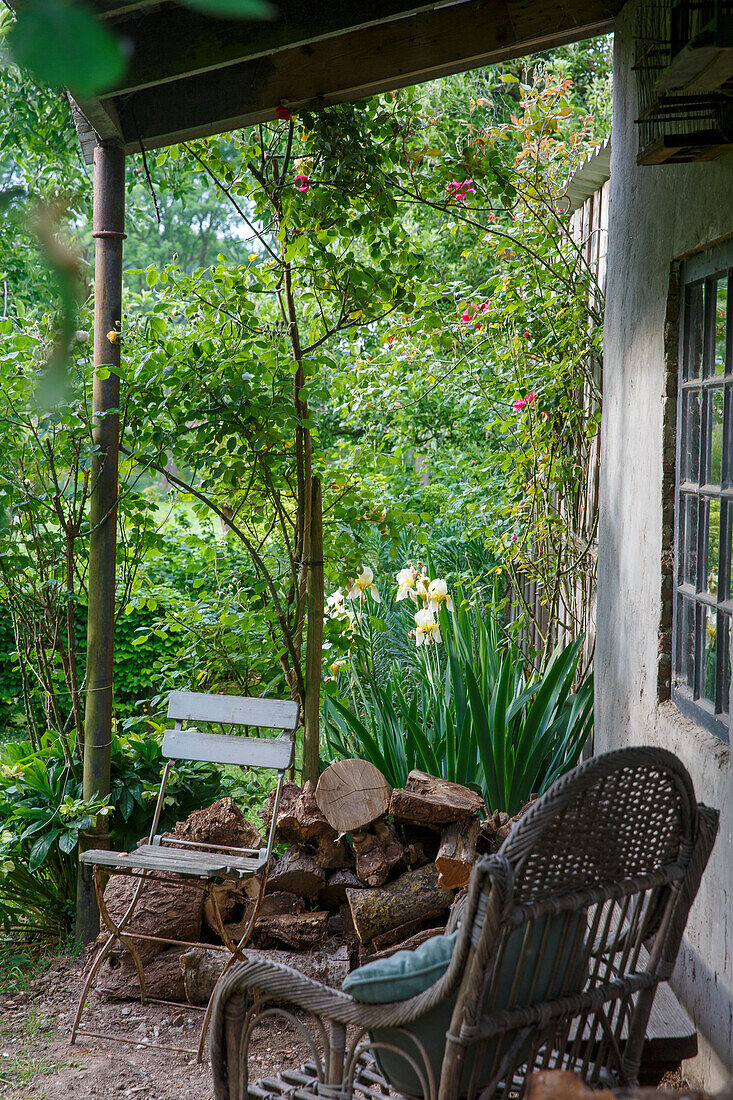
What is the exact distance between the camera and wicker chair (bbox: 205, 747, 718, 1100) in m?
1.49

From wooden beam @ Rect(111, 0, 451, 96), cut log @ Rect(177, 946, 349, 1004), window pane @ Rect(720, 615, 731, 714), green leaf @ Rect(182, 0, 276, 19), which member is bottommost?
cut log @ Rect(177, 946, 349, 1004)

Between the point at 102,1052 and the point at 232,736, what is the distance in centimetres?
110

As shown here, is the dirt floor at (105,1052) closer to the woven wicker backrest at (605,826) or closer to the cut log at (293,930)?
the cut log at (293,930)

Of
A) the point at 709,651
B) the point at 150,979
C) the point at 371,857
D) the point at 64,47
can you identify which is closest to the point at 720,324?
the point at 709,651

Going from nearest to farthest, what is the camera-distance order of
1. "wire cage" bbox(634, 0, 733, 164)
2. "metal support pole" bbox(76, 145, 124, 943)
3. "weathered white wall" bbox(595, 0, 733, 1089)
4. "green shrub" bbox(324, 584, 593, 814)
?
"wire cage" bbox(634, 0, 733, 164)
"weathered white wall" bbox(595, 0, 733, 1089)
"metal support pole" bbox(76, 145, 124, 943)
"green shrub" bbox(324, 584, 593, 814)

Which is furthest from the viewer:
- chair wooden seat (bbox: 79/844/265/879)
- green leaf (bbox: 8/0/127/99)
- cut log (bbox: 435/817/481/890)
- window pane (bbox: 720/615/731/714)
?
cut log (bbox: 435/817/481/890)

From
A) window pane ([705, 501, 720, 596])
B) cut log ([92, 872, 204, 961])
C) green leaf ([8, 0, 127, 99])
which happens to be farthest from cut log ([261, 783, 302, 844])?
green leaf ([8, 0, 127, 99])

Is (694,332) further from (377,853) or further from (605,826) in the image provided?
(377,853)

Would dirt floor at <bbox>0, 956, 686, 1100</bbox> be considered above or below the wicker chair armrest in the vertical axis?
below

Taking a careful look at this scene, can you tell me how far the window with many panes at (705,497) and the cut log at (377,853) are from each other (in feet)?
3.69

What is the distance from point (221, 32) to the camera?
297 centimetres

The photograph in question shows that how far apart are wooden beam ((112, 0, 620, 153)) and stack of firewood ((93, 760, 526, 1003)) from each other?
97.3 inches

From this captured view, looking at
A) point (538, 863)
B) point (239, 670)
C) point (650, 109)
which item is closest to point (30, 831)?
point (239, 670)

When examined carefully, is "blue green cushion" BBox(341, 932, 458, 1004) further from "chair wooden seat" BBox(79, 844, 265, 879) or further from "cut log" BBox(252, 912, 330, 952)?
"cut log" BBox(252, 912, 330, 952)
